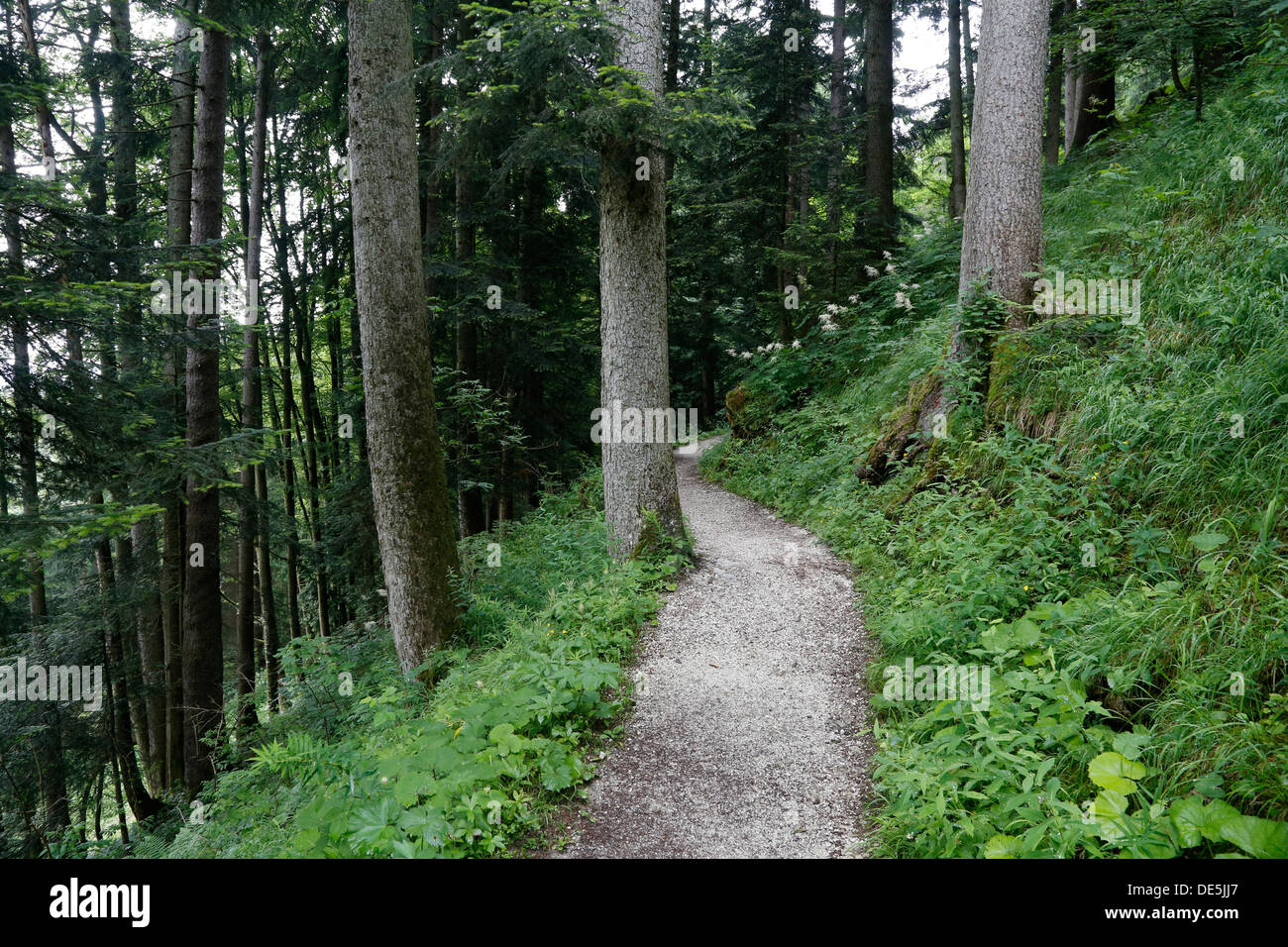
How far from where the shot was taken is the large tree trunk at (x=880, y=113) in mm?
13258

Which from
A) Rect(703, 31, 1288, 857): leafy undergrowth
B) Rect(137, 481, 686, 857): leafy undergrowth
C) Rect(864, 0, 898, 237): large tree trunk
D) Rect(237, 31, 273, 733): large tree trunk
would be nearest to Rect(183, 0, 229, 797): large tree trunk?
Rect(137, 481, 686, 857): leafy undergrowth

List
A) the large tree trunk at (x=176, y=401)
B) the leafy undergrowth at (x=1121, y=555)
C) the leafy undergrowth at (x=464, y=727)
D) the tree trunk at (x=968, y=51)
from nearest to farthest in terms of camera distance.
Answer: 1. the leafy undergrowth at (x=1121, y=555)
2. the leafy undergrowth at (x=464, y=727)
3. the large tree trunk at (x=176, y=401)
4. the tree trunk at (x=968, y=51)

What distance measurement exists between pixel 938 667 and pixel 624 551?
339cm

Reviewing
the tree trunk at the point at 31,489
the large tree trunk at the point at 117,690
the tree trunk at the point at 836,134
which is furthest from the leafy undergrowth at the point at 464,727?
the tree trunk at the point at 836,134

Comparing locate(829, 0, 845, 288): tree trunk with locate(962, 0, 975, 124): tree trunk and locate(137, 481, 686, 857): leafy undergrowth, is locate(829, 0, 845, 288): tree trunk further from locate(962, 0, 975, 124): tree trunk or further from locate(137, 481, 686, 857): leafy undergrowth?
locate(137, 481, 686, 857): leafy undergrowth

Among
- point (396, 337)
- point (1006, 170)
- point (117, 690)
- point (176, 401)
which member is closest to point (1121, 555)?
point (1006, 170)

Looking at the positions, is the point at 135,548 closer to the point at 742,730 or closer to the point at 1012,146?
the point at 742,730

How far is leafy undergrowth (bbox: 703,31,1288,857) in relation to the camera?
273 centimetres

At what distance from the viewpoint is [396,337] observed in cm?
618

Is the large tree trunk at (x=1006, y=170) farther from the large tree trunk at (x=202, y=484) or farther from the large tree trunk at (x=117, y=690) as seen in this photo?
the large tree trunk at (x=117, y=690)

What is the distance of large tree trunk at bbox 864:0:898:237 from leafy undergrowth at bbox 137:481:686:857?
34.2ft

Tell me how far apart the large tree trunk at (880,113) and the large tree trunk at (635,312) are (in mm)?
9054

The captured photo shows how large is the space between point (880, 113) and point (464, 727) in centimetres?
1501
